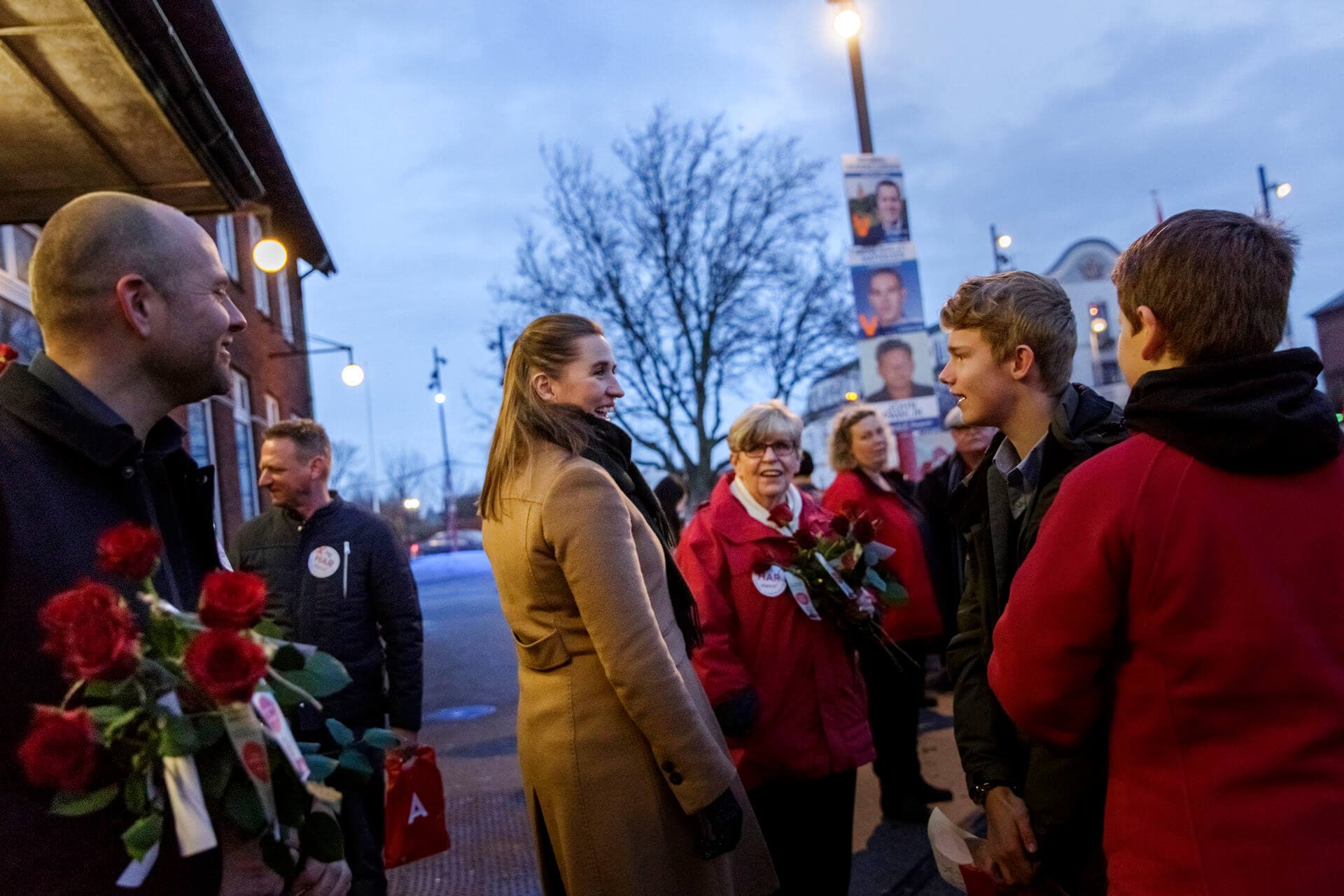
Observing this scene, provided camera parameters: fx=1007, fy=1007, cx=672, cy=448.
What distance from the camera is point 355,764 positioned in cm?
172

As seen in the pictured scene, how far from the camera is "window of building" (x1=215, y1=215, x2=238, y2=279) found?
1512cm

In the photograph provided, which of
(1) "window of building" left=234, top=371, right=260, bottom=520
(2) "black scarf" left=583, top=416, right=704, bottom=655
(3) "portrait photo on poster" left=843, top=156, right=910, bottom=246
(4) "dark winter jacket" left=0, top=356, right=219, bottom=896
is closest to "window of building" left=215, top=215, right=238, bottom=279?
(1) "window of building" left=234, top=371, right=260, bottom=520

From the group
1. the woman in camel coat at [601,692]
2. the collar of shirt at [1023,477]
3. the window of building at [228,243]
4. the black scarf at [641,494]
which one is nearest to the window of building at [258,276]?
the window of building at [228,243]

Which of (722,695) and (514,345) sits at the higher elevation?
(514,345)

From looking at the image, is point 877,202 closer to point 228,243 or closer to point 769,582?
point 769,582

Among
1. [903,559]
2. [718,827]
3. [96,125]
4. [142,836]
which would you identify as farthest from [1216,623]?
[96,125]

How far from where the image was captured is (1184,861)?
166 cm

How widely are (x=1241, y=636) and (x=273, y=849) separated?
159 cm

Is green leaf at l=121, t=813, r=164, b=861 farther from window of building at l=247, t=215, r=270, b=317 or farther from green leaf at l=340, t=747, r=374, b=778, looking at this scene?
window of building at l=247, t=215, r=270, b=317

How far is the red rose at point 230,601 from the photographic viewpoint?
146 centimetres

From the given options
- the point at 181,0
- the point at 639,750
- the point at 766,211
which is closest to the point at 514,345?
the point at 639,750

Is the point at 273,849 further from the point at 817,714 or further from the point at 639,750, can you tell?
the point at 817,714

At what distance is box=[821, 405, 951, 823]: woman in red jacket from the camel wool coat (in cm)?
316

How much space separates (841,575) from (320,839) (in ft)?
9.03
